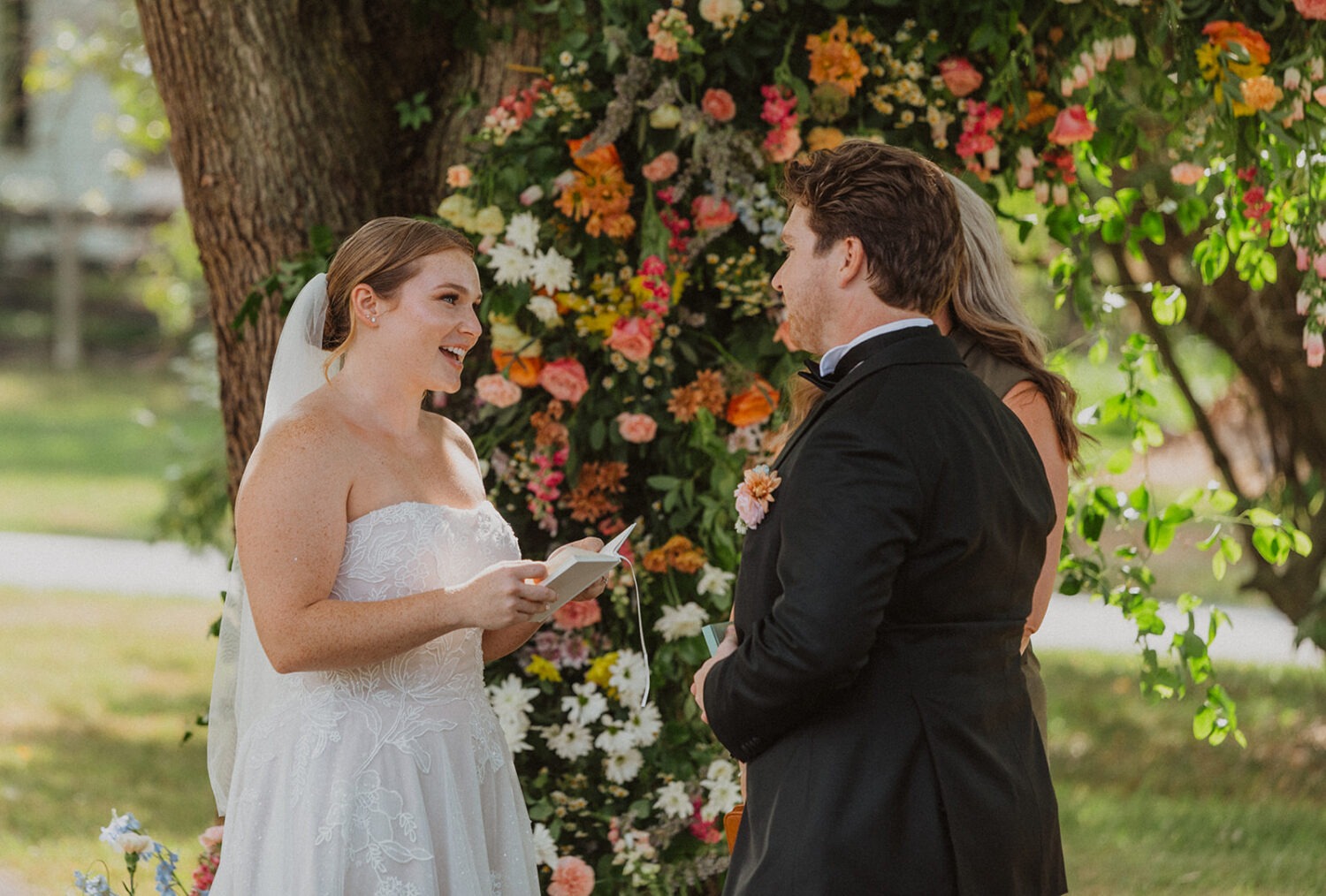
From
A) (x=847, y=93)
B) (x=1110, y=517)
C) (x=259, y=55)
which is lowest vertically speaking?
(x=1110, y=517)

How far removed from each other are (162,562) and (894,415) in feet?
34.4

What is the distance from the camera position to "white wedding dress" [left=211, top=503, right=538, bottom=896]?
2.47m

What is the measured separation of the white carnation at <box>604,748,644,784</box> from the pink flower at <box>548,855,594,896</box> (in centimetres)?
22

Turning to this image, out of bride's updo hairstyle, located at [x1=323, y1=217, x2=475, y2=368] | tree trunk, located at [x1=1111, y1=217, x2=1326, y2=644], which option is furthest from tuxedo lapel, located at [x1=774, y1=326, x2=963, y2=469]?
tree trunk, located at [x1=1111, y1=217, x2=1326, y2=644]

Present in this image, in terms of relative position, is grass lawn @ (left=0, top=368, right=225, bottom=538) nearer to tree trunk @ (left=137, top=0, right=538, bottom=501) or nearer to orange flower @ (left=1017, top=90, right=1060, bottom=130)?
tree trunk @ (left=137, top=0, right=538, bottom=501)

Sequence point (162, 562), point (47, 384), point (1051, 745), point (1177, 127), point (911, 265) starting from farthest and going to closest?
1. point (47, 384)
2. point (162, 562)
3. point (1051, 745)
4. point (1177, 127)
5. point (911, 265)

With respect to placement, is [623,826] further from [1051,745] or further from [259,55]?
[1051,745]

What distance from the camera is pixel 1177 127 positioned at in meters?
3.78

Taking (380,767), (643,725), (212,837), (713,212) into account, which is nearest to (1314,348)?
(713,212)

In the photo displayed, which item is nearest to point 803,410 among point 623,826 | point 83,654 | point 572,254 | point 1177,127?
point 572,254

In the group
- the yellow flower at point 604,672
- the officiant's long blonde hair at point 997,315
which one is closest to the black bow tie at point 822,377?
the officiant's long blonde hair at point 997,315

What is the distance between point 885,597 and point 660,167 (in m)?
1.82

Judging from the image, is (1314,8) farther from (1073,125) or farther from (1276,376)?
(1276,376)

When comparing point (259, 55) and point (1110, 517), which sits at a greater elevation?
point (259, 55)
